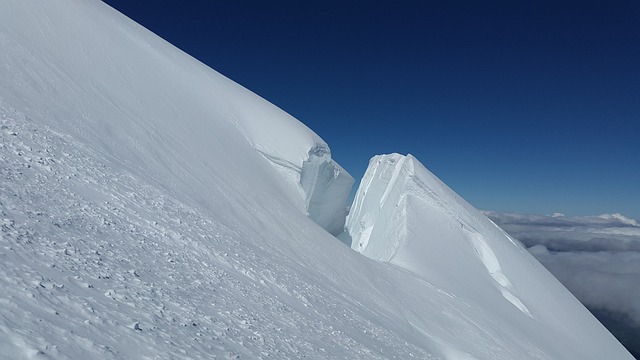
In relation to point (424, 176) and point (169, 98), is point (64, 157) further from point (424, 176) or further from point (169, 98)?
point (424, 176)

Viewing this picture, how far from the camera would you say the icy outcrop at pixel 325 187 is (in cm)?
2319

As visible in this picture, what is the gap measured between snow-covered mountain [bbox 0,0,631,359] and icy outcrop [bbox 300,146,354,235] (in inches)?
7.6

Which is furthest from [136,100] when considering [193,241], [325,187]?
[325,187]

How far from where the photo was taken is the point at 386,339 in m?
9.24

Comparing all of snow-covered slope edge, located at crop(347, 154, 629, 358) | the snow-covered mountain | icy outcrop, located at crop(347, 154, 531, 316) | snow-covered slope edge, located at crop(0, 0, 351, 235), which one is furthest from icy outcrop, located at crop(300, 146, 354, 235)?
snow-covered slope edge, located at crop(347, 154, 629, 358)

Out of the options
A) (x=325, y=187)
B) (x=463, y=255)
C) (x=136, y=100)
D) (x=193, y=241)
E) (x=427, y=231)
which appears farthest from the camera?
(x=325, y=187)

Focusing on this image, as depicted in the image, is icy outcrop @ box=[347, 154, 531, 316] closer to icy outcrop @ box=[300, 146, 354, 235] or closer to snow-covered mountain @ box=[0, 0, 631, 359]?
snow-covered mountain @ box=[0, 0, 631, 359]

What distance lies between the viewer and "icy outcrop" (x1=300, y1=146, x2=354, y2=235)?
2319 centimetres

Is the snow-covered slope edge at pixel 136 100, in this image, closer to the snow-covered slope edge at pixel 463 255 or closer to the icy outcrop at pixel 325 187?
the icy outcrop at pixel 325 187

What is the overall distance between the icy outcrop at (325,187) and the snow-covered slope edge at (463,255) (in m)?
2.75

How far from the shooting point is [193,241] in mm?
8031

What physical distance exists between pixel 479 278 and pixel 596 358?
20.6 ft

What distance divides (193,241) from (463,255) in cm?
1762

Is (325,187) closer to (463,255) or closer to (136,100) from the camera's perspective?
(463,255)
